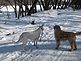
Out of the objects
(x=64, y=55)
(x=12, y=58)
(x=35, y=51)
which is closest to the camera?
(x=12, y=58)

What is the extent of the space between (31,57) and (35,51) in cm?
100

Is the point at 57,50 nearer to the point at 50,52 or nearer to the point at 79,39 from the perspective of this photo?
the point at 50,52

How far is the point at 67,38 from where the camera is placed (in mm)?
9922

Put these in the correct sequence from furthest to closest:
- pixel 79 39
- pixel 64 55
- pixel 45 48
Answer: pixel 79 39, pixel 45 48, pixel 64 55

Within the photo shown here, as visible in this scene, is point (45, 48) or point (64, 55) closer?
point (64, 55)

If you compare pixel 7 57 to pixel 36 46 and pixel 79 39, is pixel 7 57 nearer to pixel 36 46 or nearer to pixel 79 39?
pixel 36 46

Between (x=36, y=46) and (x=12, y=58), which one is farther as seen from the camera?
(x=36, y=46)

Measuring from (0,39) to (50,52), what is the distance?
4449 mm

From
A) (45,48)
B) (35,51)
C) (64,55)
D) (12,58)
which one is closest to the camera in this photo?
(12,58)

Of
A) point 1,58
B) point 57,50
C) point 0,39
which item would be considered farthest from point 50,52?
point 0,39

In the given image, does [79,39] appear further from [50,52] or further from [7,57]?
[7,57]

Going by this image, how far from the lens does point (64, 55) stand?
9.45 metres

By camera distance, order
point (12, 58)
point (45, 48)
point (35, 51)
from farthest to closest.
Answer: point (45, 48), point (35, 51), point (12, 58)

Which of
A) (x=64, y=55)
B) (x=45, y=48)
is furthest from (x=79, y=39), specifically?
(x=64, y=55)
